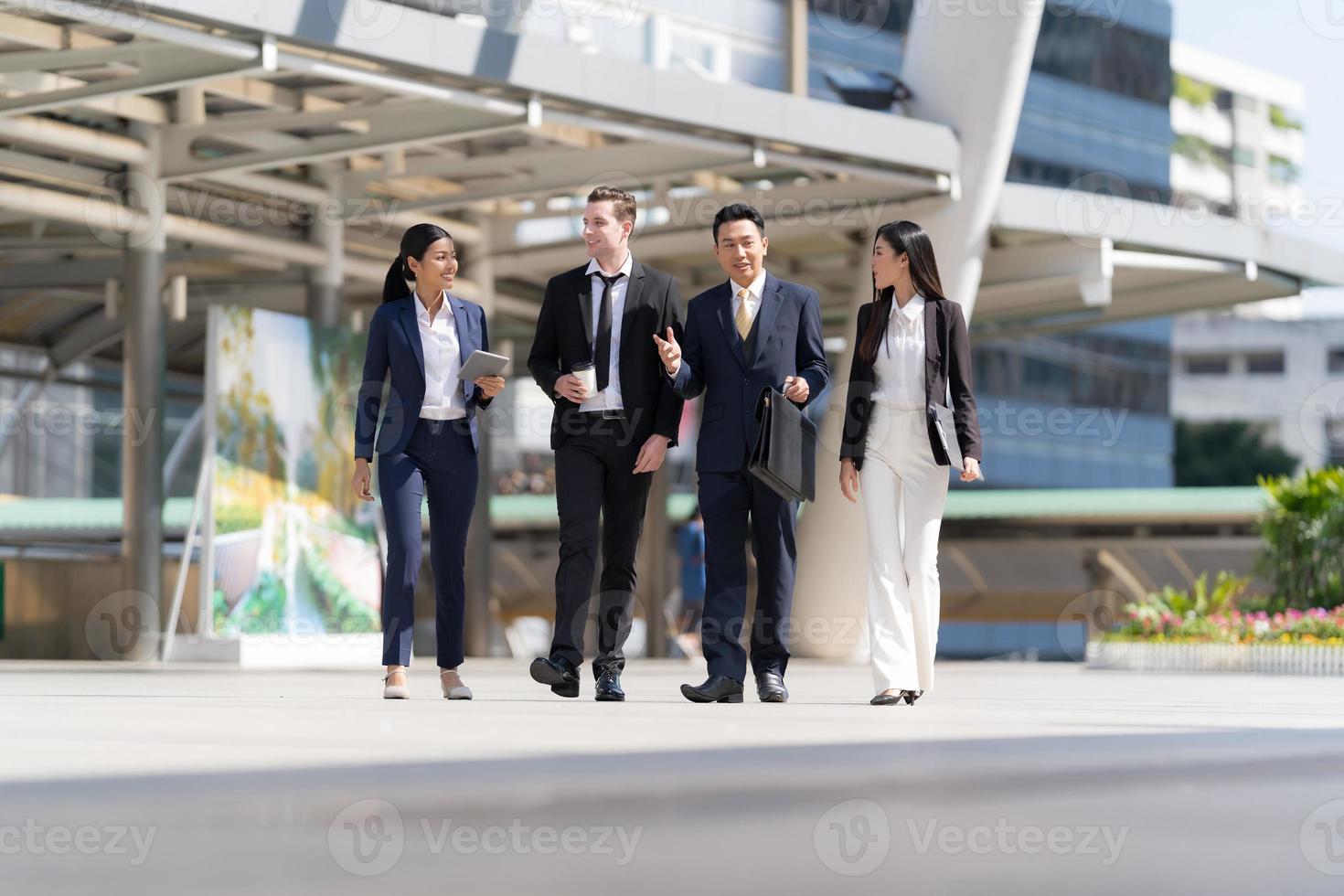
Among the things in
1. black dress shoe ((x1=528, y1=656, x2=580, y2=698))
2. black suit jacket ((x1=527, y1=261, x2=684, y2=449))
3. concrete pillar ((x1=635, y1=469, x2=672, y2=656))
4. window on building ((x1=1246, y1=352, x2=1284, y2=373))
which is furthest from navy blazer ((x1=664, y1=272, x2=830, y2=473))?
window on building ((x1=1246, y1=352, x2=1284, y2=373))

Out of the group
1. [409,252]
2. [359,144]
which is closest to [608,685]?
[409,252]

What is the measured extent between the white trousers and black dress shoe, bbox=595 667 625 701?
3.43ft

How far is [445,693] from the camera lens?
8641mm

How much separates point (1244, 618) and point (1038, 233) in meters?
4.46

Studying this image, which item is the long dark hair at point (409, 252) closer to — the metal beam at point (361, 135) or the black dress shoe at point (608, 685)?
the black dress shoe at point (608, 685)

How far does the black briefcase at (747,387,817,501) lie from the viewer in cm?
822

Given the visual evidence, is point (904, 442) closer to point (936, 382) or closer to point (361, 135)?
Result: point (936, 382)

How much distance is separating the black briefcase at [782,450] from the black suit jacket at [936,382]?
0.19m

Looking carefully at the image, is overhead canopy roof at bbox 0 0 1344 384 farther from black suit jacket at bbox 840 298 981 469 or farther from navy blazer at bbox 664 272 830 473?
black suit jacket at bbox 840 298 981 469

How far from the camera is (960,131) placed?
1891 cm

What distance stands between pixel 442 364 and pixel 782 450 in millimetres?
1482

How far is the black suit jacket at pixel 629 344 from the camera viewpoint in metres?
8.42

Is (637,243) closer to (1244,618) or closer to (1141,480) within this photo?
(1244,618)

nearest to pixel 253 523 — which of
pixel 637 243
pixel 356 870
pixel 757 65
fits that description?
pixel 637 243
